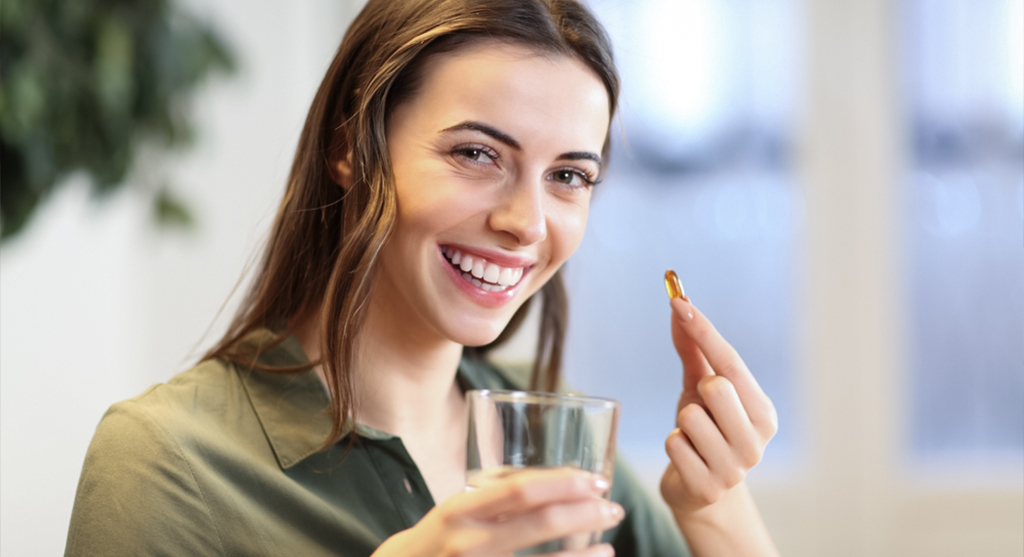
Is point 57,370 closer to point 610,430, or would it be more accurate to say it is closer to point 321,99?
point 321,99

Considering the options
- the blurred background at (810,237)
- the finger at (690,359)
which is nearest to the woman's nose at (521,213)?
the finger at (690,359)

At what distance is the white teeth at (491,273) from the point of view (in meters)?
1.11

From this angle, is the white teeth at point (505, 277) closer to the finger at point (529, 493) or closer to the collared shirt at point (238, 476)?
the collared shirt at point (238, 476)

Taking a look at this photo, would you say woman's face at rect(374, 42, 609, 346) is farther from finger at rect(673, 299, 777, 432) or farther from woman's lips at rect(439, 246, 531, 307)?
finger at rect(673, 299, 777, 432)

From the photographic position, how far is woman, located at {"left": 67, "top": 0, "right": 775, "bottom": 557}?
1.02 metres

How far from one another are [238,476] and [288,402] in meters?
0.13

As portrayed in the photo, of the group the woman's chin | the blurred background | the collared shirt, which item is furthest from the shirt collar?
the blurred background

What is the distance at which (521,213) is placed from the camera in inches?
42.7

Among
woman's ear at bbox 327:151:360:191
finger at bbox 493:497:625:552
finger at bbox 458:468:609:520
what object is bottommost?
finger at bbox 493:497:625:552

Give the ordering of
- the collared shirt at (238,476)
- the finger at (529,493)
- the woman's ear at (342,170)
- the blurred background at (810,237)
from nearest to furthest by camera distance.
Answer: the finger at (529,493)
the collared shirt at (238,476)
the woman's ear at (342,170)
the blurred background at (810,237)

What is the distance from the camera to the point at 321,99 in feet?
4.01

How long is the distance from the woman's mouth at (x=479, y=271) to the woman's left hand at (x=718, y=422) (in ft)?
0.68

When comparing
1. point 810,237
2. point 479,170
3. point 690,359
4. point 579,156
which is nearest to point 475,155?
point 479,170

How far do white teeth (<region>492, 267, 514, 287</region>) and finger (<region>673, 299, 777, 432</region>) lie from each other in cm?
21
